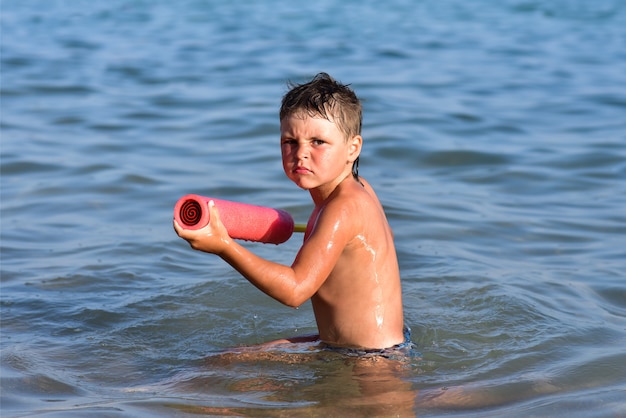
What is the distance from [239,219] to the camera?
133 inches

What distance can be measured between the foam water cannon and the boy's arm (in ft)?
0.13

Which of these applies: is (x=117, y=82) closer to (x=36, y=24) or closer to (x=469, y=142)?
(x=469, y=142)

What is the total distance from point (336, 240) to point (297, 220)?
2710mm

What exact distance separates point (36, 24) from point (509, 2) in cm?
962

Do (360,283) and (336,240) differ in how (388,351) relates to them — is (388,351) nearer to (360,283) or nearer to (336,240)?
(360,283)

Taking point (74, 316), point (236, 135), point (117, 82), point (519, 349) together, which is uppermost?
point (117, 82)

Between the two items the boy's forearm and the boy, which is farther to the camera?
the boy

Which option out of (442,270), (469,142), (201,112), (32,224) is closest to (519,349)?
(442,270)

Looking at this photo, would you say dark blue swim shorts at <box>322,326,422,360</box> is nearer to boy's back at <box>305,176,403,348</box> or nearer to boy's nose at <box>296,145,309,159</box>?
boy's back at <box>305,176,403,348</box>

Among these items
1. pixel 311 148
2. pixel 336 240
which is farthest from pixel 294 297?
pixel 311 148

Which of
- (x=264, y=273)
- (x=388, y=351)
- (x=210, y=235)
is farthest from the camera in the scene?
(x=388, y=351)

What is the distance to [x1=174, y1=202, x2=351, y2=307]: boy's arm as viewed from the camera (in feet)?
10.3

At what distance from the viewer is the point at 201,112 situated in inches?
373

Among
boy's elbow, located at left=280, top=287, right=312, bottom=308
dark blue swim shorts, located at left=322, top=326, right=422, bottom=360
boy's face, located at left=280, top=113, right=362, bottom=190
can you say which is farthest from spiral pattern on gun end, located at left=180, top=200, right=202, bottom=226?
dark blue swim shorts, located at left=322, top=326, right=422, bottom=360
